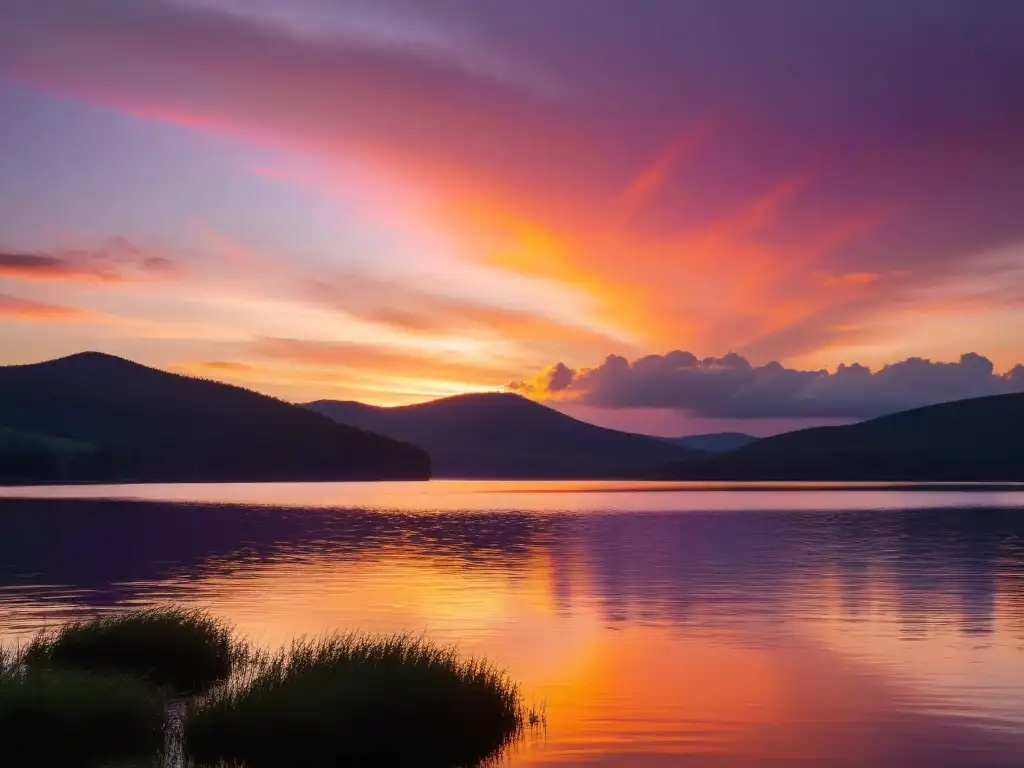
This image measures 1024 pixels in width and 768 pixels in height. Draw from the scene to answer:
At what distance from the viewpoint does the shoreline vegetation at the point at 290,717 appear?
2016cm

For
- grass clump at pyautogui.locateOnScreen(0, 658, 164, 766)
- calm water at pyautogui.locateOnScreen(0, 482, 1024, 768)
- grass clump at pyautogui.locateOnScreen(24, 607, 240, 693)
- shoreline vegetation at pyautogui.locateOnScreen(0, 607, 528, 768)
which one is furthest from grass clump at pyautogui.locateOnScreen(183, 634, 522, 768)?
grass clump at pyautogui.locateOnScreen(24, 607, 240, 693)

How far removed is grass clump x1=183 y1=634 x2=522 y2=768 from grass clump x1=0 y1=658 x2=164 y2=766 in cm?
101

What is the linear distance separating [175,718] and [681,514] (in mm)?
119177

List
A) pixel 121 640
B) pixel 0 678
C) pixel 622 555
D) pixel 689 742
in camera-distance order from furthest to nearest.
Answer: pixel 622 555 < pixel 121 640 < pixel 689 742 < pixel 0 678

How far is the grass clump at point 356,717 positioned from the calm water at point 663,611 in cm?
129

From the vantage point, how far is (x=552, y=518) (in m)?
131

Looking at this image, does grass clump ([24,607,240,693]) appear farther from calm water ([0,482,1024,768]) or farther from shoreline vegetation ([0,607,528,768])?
calm water ([0,482,1024,768])

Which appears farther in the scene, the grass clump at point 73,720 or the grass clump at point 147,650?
the grass clump at point 147,650

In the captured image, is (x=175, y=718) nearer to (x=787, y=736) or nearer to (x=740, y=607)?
(x=787, y=736)

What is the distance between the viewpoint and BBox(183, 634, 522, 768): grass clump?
20.5 m

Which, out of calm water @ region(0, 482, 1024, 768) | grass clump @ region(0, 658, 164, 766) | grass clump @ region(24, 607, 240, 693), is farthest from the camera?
grass clump @ region(24, 607, 240, 693)

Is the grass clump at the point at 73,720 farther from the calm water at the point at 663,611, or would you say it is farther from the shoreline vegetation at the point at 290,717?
the calm water at the point at 663,611

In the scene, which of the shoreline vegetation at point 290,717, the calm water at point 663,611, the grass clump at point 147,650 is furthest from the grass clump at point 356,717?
the grass clump at point 147,650

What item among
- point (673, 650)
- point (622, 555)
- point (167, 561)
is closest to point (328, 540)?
point (167, 561)
